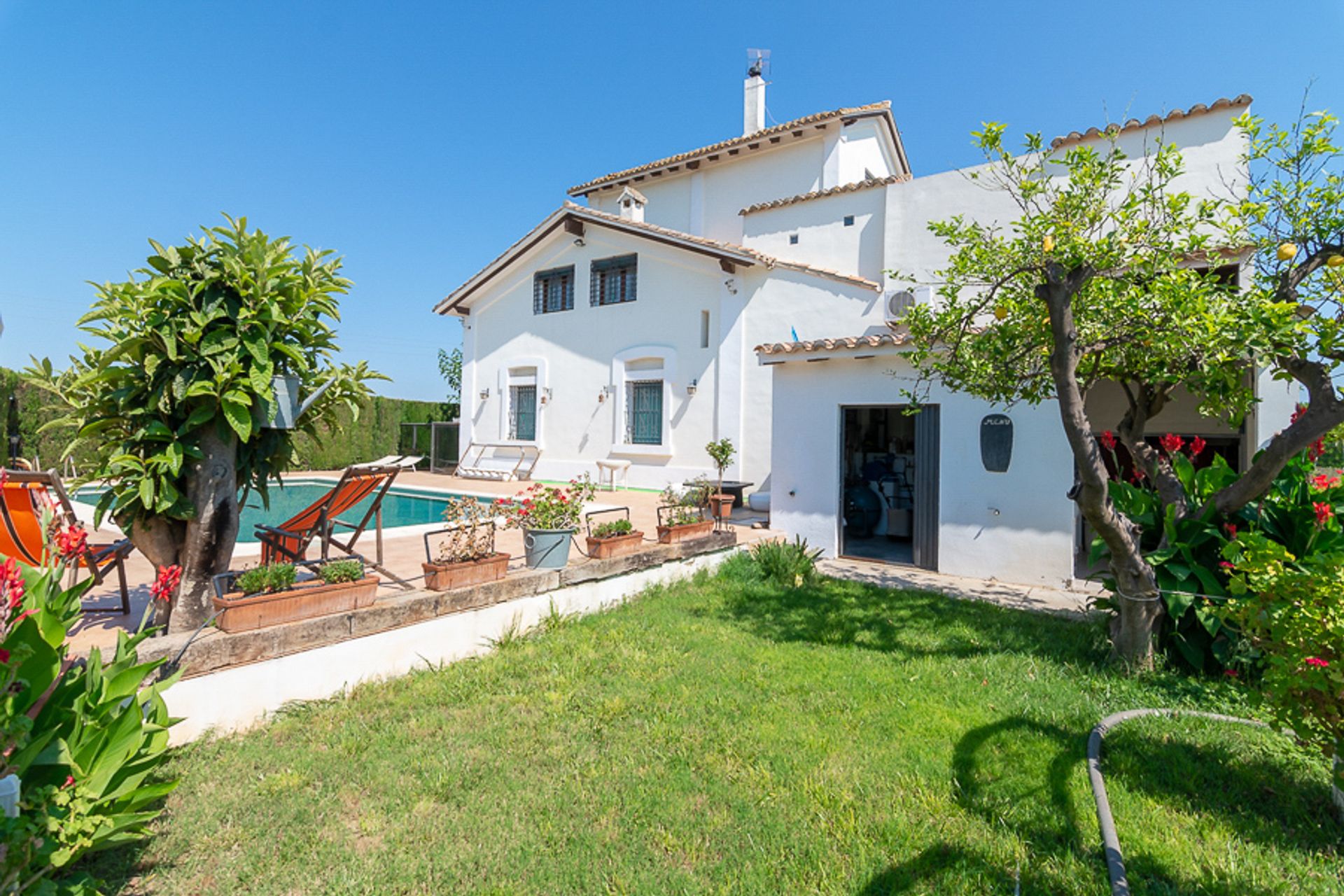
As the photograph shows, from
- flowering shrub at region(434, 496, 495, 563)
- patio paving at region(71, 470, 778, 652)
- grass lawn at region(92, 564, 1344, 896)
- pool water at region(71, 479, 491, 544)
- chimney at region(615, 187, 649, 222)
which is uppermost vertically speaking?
chimney at region(615, 187, 649, 222)

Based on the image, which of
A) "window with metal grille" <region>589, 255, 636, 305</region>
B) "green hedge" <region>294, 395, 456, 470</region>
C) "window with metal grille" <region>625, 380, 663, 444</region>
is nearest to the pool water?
"green hedge" <region>294, 395, 456, 470</region>

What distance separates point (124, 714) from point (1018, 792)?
3.68 meters

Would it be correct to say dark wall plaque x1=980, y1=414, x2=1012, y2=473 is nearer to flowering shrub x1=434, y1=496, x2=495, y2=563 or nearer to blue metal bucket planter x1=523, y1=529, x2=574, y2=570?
blue metal bucket planter x1=523, y1=529, x2=574, y2=570

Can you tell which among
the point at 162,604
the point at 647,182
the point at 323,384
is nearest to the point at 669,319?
the point at 647,182

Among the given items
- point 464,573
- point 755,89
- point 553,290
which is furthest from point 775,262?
point 464,573

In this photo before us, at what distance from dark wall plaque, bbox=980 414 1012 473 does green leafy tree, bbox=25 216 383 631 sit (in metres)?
7.14

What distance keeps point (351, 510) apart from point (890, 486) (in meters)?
9.15

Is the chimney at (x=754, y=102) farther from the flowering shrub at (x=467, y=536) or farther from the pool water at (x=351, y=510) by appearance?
the flowering shrub at (x=467, y=536)

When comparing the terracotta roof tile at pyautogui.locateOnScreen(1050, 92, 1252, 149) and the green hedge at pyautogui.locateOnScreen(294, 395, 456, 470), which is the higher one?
the terracotta roof tile at pyautogui.locateOnScreen(1050, 92, 1252, 149)

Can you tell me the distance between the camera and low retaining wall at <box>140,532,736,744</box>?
10.9 feet

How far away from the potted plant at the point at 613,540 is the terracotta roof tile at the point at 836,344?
3.38 meters

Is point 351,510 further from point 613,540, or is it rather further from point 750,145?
point 750,145

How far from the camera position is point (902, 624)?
18.1 feet

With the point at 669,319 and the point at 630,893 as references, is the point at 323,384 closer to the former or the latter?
the point at 630,893
